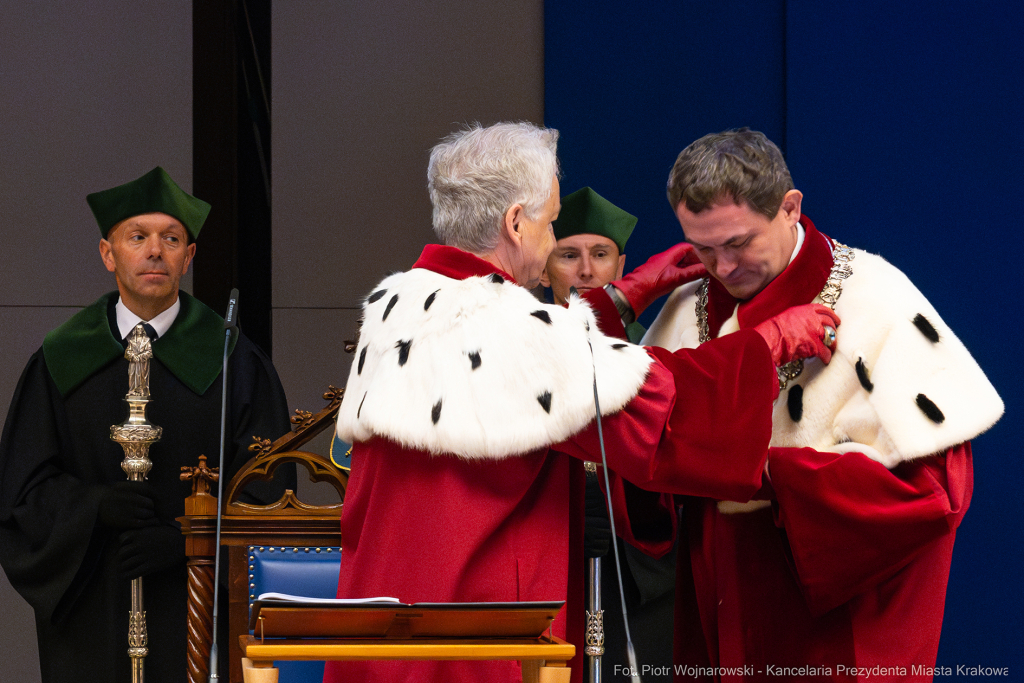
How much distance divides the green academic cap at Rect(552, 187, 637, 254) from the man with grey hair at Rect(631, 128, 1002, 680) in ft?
4.42

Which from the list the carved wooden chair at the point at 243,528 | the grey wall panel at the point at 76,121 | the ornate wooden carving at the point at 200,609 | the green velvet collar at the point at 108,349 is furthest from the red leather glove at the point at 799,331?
the grey wall panel at the point at 76,121

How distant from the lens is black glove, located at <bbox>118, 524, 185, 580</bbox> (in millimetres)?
2938

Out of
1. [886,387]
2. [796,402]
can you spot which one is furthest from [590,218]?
[886,387]

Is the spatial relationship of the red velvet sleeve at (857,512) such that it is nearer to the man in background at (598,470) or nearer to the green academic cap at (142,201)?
the man in background at (598,470)

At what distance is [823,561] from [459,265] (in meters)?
0.92

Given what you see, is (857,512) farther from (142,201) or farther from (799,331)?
(142,201)

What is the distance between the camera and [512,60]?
449 cm

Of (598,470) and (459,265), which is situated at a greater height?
(459,265)

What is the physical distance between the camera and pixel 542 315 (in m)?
1.91

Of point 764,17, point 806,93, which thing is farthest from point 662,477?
point 764,17

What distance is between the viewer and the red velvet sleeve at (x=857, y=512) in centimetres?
205

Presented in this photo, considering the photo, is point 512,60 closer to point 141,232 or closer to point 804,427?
point 141,232

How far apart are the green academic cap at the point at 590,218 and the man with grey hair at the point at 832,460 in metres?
1.35

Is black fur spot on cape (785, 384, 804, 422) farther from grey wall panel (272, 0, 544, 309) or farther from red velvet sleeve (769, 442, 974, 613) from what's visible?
grey wall panel (272, 0, 544, 309)
